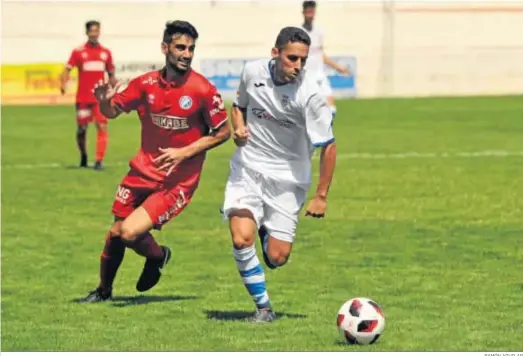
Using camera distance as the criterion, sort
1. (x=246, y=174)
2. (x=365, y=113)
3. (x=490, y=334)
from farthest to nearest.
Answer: (x=365, y=113)
(x=246, y=174)
(x=490, y=334)

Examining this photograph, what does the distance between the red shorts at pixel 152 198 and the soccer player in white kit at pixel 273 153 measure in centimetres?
52

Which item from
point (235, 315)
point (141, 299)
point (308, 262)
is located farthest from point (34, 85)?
point (235, 315)

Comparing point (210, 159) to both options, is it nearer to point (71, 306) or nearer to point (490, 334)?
point (71, 306)

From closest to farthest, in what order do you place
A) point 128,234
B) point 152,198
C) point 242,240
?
point 242,240 → point 128,234 → point 152,198

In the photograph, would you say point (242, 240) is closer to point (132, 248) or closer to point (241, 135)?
point (241, 135)

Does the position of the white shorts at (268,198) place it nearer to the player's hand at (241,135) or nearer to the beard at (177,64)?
the player's hand at (241,135)

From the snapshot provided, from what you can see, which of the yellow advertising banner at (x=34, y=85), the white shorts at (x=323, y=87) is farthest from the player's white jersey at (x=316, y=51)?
the yellow advertising banner at (x=34, y=85)

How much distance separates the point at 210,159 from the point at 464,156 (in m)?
4.54

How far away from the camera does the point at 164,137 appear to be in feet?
35.5

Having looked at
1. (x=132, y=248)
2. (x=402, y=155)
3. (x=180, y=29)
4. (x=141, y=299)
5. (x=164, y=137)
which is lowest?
(x=402, y=155)

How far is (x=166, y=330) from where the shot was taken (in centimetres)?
984

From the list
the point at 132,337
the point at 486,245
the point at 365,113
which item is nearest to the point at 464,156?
the point at 486,245

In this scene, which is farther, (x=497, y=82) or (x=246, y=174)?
(x=497, y=82)

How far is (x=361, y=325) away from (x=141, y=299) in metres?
2.67
